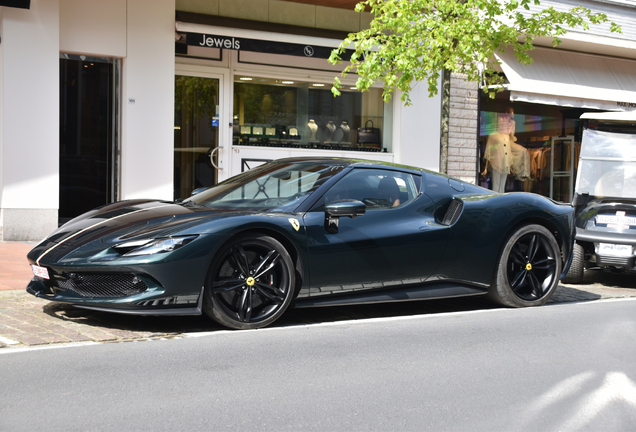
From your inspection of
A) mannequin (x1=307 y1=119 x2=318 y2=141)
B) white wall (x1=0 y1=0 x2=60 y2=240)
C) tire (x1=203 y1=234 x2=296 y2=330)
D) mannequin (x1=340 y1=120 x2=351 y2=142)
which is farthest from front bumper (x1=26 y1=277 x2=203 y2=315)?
mannequin (x1=340 y1=120 x2=351 y2=142)

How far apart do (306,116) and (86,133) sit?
4154 millimetres

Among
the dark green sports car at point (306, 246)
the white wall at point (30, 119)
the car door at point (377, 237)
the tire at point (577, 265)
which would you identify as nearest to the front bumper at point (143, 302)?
the dark green sports car at point (306, 246)

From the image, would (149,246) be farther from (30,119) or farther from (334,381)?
(30,119)

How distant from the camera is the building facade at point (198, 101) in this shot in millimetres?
10203

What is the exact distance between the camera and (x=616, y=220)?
8.39 m

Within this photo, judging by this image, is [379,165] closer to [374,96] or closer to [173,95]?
[173,95]

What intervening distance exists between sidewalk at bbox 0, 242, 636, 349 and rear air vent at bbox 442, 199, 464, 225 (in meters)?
0.93

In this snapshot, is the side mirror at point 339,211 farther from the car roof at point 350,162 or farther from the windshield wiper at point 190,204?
the windshield wiper at point 190,204

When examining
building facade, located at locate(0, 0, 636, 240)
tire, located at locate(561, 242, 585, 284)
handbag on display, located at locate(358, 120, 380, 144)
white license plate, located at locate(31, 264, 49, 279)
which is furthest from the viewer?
handbag on display, located at locate(358, 120, 380, 144)

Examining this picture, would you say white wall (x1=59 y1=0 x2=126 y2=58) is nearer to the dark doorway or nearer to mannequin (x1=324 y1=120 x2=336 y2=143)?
the dark doorway

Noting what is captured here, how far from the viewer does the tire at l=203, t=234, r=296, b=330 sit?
5.00m

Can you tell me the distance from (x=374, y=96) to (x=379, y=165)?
8240 mm

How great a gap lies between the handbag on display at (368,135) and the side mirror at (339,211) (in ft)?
27.8

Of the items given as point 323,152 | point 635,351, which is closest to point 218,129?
point 323,152
